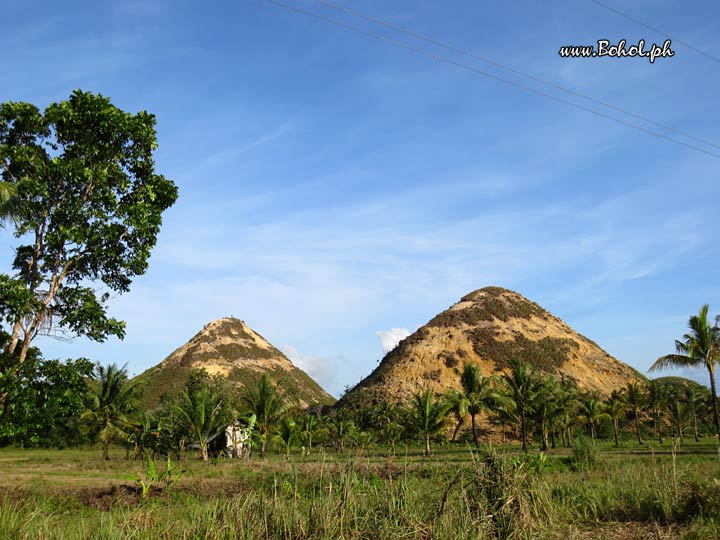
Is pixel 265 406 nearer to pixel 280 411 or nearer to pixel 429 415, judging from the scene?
pixel 280 411

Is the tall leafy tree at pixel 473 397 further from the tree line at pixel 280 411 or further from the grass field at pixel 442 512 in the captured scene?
the grass field at pixel 442 512

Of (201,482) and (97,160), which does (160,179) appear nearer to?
(97,160)

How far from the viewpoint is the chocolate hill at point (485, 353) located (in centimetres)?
7131

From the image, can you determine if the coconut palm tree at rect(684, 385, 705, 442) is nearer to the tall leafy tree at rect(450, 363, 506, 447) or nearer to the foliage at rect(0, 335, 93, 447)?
the tall leafy tree at rect(450, 363, 506, 447)

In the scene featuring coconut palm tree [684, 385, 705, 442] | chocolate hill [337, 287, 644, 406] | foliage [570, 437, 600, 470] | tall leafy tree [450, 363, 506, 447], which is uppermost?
chocolate hill [337, 287, 644, 406]

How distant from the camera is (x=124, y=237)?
17.2 metres

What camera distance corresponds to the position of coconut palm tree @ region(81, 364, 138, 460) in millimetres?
38250

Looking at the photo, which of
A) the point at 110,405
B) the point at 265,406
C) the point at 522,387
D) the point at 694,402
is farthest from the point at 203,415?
the point at 694,402

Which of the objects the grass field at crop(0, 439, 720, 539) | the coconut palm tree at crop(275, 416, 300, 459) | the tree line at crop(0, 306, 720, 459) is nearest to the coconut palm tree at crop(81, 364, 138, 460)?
the tree line at crop(0, 306, 720, 459)

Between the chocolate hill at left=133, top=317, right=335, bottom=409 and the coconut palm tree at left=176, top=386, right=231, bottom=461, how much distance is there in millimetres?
49292

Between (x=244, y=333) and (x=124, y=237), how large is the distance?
9582 centimetres

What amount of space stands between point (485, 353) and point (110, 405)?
50095 mm

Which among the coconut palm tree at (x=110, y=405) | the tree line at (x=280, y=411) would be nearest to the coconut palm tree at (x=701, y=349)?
the tree line at (x=280, y=411)

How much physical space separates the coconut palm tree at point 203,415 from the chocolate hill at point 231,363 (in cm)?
4929
